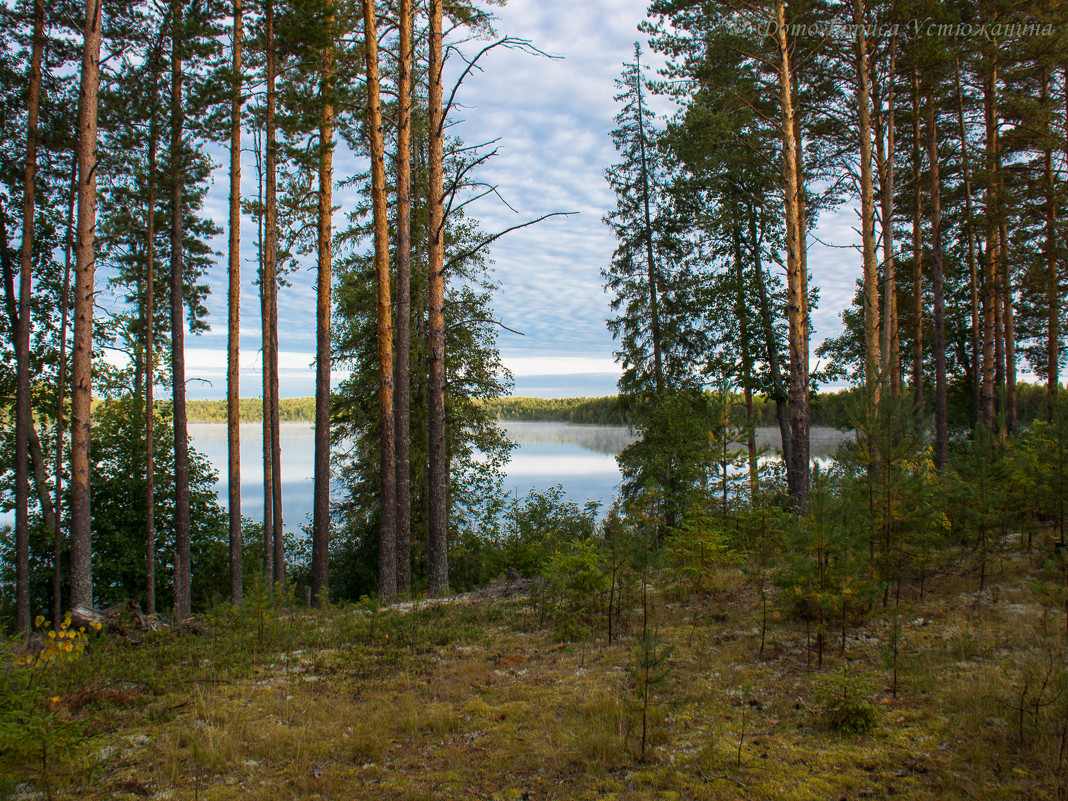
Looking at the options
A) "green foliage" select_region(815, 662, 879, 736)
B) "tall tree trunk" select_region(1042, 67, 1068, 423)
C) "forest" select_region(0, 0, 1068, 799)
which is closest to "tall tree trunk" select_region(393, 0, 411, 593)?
"forest" select_region(0, 0, 1068, 799)

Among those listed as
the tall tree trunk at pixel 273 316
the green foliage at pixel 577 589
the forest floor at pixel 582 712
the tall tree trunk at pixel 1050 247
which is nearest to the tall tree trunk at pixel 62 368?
the tall tree trunk at pixel 273 316

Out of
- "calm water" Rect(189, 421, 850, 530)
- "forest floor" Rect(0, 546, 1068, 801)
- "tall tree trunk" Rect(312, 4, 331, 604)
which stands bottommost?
"calm water" Rect(189, 421, 850, 530)

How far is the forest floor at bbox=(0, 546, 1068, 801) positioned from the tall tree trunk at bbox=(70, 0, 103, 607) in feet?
12.8

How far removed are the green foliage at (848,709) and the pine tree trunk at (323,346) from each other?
9210mm

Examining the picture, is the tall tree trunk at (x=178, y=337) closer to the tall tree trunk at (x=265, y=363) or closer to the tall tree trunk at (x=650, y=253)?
the tall tree trunk at (x=265, y=363)

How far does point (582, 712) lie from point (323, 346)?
8.85 meters

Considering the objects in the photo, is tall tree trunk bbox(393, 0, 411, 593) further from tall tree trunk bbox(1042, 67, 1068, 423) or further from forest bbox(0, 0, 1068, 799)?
tall tree trunk bbox(1042, 67, 1068, 423)

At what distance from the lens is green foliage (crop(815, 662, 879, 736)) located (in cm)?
342

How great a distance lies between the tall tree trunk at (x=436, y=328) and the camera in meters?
9.71

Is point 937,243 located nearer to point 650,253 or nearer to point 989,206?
point 989,206

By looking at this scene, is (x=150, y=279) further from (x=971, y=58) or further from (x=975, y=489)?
(x=971, y=58)

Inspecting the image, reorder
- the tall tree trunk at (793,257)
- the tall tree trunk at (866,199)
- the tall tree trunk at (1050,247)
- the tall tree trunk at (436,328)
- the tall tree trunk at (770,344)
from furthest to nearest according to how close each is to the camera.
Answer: the tall tree trunk at (770,344) → the tall tree trunk at (1050,247) → the tall tree trunk at (866,199) → the tall tree trunk at (793,257) → the tall tree trunk at (436,328)

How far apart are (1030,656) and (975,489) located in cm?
253

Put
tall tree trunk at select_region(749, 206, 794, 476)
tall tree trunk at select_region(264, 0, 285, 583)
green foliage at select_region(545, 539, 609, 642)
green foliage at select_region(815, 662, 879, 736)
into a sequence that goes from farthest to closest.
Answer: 1. tall tree trunk at select_region(749, 206, 794, 476)
2. tall tree trunk at select_region(264, 0, 285, 583)
3. green foliage at select_region(545, 539, 609, 642)
4. green foliage at select_region(815, 662, 879, 736)
